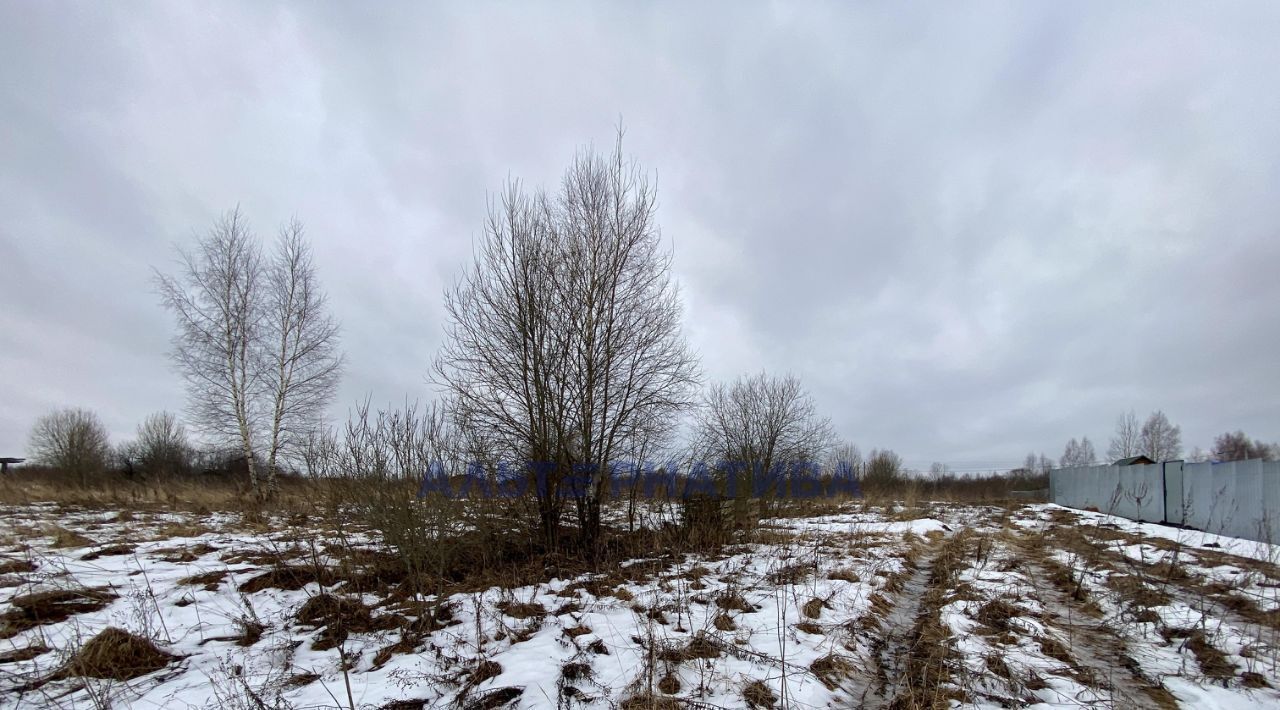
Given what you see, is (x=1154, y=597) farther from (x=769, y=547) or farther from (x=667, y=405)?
(x=667, y=405)

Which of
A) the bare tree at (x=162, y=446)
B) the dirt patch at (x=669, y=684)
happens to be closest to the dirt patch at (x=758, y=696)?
the dirt patch at (x=669, y=684)

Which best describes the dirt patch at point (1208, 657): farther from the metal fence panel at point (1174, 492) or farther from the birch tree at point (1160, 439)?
the birch tree at point (1160, 439)

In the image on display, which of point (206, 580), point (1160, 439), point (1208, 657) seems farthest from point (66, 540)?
point (1160, 439)

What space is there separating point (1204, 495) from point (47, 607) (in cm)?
2626

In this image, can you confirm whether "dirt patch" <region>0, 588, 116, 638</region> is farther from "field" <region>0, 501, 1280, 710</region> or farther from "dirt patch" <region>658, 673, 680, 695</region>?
"dirt patch" <region>658, 673, 680, 695</region>

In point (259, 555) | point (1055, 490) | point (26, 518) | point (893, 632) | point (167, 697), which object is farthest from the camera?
point (1055, 490)

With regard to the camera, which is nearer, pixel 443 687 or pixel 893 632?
pixel 443 687

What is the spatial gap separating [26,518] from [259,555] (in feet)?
21.9

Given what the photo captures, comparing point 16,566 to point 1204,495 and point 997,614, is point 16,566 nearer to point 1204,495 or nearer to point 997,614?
point 997,614

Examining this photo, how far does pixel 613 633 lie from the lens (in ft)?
18.4

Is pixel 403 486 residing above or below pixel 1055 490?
above

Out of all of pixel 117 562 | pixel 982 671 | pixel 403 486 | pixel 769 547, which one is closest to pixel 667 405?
pixel 769 547

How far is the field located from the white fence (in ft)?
11.4

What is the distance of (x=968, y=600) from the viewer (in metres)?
6.95
